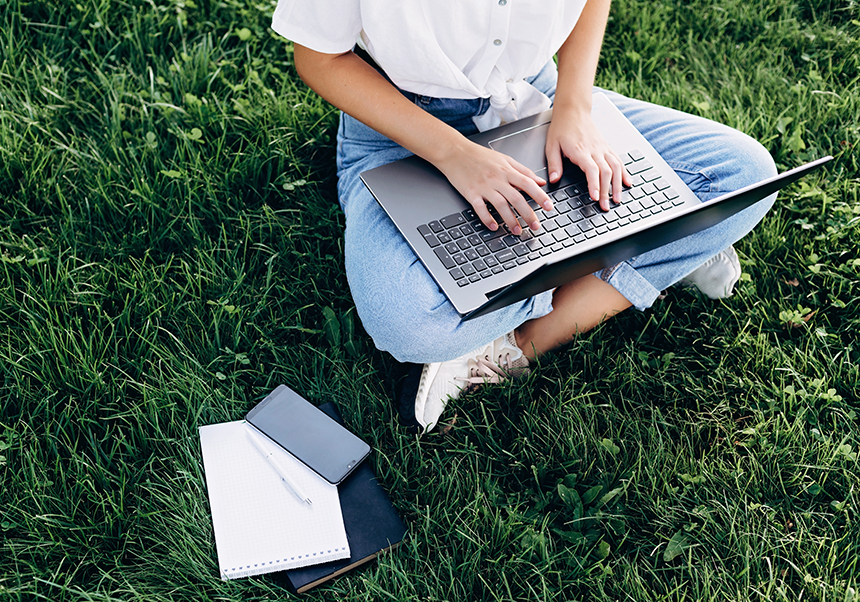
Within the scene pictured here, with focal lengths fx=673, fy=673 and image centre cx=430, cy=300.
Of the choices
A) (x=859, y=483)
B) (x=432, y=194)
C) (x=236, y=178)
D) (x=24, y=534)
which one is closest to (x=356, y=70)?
(x=432, y=194)

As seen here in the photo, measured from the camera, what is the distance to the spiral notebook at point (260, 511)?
194cm

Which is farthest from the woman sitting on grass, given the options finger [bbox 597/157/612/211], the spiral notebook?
the spiral notebook

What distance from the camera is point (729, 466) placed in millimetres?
2189

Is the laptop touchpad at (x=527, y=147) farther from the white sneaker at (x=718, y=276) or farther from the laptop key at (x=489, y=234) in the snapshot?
the white sneaker at (x=718, y=276)

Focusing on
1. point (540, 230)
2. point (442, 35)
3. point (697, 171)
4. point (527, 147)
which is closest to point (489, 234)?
point (540, 230)

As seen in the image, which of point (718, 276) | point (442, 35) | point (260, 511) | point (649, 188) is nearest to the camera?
point (442, 35)

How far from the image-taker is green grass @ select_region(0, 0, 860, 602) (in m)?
1.99

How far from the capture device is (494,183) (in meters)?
1.97

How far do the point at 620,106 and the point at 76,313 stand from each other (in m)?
2.05

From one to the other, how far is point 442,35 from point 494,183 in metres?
0.44

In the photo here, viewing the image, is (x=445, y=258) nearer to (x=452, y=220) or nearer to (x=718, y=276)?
(x=452, y=220)

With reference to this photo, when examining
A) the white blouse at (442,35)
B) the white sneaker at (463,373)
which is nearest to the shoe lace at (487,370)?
the white sneaker at (463,373)

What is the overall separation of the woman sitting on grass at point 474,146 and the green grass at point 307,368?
0.21m

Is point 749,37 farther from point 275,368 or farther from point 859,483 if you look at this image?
point 275,368
